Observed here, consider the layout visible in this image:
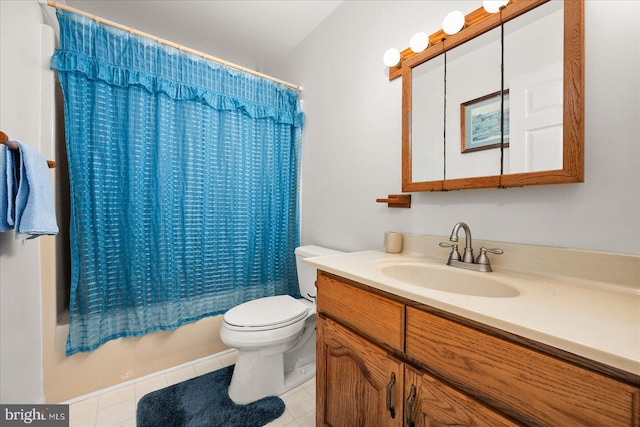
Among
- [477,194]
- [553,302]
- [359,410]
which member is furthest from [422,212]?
[359,410]

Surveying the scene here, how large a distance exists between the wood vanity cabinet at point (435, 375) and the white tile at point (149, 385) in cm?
103

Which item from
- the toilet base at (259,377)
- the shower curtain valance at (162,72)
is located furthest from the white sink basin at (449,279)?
the shower curtain valance at (162,72)

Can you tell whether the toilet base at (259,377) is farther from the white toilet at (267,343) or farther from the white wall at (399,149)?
the white wall at (399,149)

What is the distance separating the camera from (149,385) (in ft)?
5.16

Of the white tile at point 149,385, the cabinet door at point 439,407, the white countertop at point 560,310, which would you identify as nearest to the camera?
the white countertop at point 560,310

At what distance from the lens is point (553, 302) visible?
0.67 metres

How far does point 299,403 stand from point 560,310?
1.30 meters

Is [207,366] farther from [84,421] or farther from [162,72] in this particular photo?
[162,72]

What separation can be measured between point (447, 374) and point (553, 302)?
1.04 feet

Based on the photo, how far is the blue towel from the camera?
0.92 m

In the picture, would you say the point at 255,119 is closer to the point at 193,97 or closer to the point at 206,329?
the point at 193,97

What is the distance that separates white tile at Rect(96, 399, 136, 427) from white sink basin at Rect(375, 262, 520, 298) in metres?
1.43

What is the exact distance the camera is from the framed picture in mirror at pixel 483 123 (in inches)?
40.9

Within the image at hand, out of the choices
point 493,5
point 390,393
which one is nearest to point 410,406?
point 390,393
